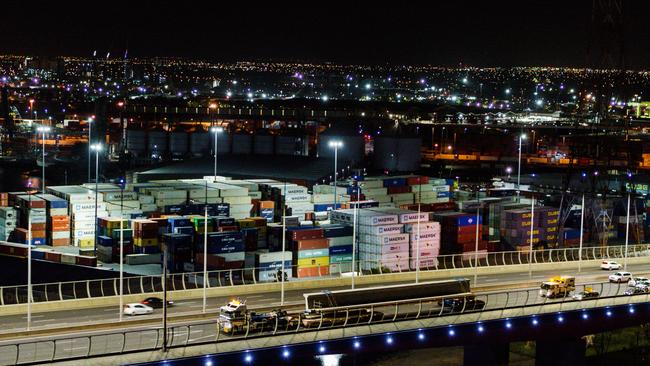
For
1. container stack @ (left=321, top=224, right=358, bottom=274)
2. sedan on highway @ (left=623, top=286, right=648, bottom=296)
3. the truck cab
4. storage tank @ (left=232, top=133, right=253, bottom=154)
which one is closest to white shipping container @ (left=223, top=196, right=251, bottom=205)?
container stack @ (left=321, top=224, right=358, bottom=274)

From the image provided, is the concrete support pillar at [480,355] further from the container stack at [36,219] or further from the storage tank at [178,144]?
the storage tank at [178,144]

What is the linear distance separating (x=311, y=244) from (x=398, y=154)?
38413 mm

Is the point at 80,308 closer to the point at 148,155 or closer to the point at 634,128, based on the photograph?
the point at 148,155

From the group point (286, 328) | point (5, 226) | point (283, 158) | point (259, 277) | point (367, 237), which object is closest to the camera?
point (286, 328)

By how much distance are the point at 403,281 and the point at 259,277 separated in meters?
5.22

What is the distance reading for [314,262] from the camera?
26406 mm

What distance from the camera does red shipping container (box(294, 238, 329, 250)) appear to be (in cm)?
2592

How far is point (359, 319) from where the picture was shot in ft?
51.6

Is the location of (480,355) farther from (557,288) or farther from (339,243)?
(339,243)

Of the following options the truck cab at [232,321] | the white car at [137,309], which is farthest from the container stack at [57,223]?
the truck cab at [232,321]

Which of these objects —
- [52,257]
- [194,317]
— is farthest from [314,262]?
[194,317]

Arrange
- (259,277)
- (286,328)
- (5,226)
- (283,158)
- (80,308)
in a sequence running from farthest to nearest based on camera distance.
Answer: (283,158) → (5,226) → (259,277) → (80,308) → (286,328)

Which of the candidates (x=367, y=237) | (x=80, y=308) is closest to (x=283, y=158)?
(x=367, y=237)

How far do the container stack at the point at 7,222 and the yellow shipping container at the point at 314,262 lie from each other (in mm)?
11134
